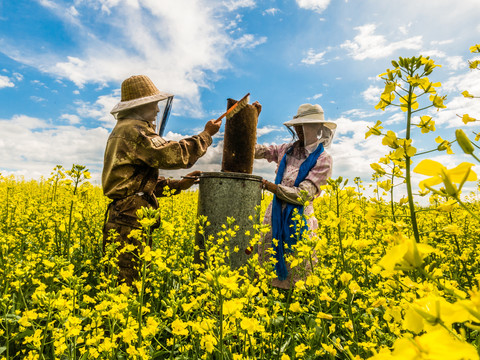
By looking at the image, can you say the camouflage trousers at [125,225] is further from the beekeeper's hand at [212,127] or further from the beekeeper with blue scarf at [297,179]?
the beekeeper with blue scarf at [297,179]

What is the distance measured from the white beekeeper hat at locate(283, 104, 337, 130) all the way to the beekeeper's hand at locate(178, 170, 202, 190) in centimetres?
133

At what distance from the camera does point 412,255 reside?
489 mm

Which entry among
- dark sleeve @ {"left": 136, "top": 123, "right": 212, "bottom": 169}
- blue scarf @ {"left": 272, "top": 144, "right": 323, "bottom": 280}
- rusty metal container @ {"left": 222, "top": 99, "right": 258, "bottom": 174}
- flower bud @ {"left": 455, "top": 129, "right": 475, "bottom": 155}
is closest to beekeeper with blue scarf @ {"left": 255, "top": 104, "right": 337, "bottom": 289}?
blue scarf @ {"left": 272, "top": 144, "right": 323, "bottom": 280}

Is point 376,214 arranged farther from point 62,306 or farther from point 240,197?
point 240,197

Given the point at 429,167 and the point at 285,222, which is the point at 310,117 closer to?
the point at 285,222

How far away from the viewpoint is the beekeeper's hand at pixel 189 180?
141 inches

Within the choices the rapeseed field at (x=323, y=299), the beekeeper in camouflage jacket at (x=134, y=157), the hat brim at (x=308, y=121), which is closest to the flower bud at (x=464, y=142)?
the rapeseed field at (x=323, y=299)

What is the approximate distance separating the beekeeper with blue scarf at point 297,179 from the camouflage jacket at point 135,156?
3.84ft

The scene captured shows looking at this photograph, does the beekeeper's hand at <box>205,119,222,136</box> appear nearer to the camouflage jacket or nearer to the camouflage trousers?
the camouflage jacket

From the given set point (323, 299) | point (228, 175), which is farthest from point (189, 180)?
point (323, 299)

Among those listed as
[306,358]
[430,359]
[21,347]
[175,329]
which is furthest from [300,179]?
[430,359]

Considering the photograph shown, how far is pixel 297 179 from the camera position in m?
3.78

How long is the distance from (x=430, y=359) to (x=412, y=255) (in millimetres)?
182

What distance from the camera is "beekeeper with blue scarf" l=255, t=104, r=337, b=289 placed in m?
3.67
